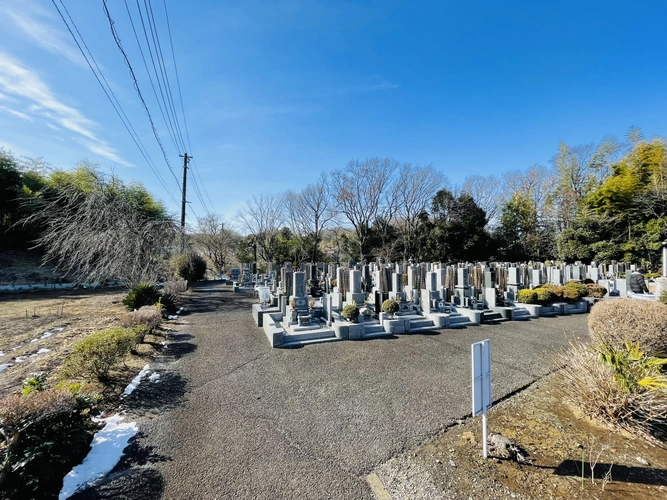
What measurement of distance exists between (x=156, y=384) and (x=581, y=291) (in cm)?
1434

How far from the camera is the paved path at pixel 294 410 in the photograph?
263 cm

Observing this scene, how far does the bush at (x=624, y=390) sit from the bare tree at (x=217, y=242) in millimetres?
27678

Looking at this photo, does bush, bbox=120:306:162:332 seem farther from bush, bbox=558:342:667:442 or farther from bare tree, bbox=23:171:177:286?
bush, bbox=558:342:667:442

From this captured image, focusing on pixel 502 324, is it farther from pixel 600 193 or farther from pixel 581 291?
pixel 600 193

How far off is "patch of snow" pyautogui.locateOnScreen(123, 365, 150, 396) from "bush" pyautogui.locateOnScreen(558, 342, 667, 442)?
6.73 metres

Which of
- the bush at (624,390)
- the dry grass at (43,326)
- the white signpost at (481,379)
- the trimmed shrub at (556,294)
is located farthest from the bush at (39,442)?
the trimmed shrub at (556,294)

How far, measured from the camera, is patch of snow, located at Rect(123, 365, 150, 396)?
4328mm

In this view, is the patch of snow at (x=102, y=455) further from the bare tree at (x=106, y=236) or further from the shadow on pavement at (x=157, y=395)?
the bare tree at (x=106, y=236)

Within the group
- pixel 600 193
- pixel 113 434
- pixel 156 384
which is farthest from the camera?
pixel 600 193

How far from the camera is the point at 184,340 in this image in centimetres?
702

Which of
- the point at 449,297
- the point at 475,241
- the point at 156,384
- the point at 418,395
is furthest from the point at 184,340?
the point at 475,241

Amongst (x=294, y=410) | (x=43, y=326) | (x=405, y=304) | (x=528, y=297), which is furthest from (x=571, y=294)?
(x=43, y=326)


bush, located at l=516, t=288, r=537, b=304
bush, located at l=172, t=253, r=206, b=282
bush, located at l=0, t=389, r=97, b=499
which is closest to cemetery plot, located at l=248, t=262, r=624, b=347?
bush, located at l=516, t=288, r=537, b=304

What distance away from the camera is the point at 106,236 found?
8.89 m
